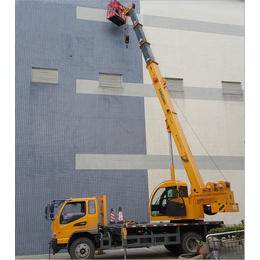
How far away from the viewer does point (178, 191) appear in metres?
11.9

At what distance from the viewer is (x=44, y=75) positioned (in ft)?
51.6

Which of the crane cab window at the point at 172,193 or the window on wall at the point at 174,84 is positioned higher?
the window on wall at the point at 174,84

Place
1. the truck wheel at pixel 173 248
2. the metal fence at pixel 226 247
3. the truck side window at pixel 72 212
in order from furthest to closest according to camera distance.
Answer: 1. the truck wheel at pixel 173 248
2. the truck side window at pixel 72 212
3. the metal fence at pixel 226 247

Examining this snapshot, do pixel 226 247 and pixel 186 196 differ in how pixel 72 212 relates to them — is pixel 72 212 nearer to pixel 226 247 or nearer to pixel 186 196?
pixel 186 196

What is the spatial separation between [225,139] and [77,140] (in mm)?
8147

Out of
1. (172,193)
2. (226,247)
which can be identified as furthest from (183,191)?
(226,247)

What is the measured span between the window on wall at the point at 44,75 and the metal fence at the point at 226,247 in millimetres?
10627

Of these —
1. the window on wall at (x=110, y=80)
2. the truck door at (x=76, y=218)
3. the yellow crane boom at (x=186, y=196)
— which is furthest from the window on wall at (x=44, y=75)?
the truck door at (x=76, y=218)

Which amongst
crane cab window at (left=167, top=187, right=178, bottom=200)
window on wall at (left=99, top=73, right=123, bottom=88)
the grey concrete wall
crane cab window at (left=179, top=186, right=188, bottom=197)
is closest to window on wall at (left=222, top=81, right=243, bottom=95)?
the grey concrete wall

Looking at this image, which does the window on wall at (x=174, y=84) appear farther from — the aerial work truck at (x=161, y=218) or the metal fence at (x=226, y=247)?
the metal fence at (x=226, y=247)

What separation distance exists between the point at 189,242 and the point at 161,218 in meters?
1.35

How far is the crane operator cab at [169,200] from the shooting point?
11.8m

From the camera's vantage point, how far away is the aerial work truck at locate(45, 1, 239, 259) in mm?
10914

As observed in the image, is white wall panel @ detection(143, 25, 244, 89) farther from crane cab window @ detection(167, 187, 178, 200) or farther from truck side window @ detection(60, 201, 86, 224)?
truck side window @ detection(60, 201, 86, 224)
